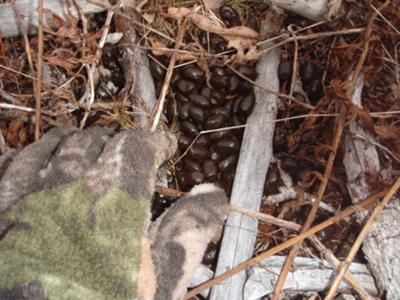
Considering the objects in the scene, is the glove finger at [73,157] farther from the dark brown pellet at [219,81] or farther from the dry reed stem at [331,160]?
the dry reed stem at [331,160]

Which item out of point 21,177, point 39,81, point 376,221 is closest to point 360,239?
point 376,221

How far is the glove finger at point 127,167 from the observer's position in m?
Answer: 2.03

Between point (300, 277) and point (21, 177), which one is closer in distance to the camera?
point (21, 177)

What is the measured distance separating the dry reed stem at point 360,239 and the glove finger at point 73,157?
1316 mm

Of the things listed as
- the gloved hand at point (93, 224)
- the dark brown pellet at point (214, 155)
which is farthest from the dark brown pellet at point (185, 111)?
the gloved hand at point (93, 224)

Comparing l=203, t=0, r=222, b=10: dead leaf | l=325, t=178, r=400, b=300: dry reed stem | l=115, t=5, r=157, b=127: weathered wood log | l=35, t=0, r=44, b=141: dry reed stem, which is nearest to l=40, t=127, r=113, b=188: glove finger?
l=35, t=0, r=44, b=141: dry reed stem

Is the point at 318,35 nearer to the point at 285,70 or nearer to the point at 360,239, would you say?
the point at 285,70

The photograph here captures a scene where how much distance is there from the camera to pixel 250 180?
2.62m

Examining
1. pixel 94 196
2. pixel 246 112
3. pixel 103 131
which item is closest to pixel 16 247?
pixel 94 196

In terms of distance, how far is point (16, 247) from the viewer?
1.92 m

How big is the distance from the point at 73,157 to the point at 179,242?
0.59 metres

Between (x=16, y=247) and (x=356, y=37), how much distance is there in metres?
2.13

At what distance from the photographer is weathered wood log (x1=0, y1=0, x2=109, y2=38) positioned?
2613 millimetres

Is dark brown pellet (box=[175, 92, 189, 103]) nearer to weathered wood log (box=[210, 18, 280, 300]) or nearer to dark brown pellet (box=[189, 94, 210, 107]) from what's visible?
dark brown pellet (box=[189, 94, 210, 107])
